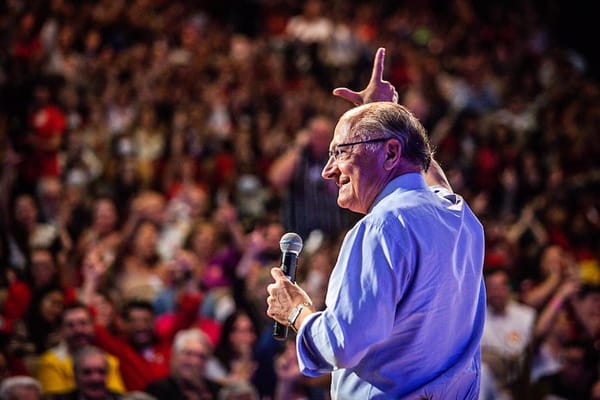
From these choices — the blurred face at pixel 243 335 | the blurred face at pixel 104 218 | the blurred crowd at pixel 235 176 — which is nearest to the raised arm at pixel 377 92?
the blurred crowd at pixel 235 176

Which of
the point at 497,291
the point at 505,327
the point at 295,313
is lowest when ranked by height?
the point at 505,327

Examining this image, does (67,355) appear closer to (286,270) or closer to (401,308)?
(286,270)

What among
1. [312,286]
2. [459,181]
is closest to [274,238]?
[312,286]

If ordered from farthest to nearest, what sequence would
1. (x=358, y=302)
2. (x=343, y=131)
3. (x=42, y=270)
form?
(x=42, y=270)
(x=343, y=131)
(x=358, y=302)

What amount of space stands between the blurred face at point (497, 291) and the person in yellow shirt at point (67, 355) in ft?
6.83

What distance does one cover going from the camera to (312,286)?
199 inches

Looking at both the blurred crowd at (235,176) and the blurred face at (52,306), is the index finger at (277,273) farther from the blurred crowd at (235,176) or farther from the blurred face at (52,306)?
the blurred face at (52,306)

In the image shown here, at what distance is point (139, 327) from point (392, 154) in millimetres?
2917

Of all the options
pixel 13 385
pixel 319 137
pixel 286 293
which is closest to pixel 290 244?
pixel 286 293

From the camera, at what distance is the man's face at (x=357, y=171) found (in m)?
1.97

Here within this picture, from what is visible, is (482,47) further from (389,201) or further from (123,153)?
(389,201)

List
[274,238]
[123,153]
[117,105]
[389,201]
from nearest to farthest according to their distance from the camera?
1. [389,201]
2. [274,238]
3. [123,153]
4. [117,105]

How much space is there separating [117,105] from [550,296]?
414 cm

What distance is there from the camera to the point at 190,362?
419cm
